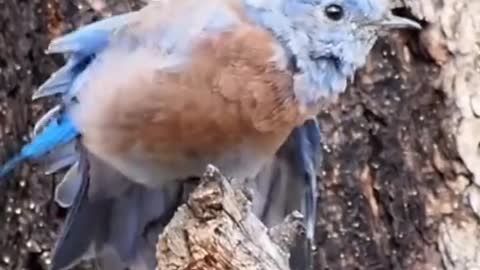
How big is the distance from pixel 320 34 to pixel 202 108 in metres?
0.28

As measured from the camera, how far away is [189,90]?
8.41 ft

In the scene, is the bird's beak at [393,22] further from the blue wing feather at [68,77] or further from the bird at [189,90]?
the blue wing feather at [68,77]

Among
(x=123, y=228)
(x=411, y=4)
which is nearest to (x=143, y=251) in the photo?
(x=123, y=228)

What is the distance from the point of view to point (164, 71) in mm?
2605

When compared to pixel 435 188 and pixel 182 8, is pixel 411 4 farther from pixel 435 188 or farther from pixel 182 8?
pixel 182 8

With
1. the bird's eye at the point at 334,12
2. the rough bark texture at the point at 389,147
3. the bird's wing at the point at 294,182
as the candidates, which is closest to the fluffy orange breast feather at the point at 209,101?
the bird's eye at the point at 334,12

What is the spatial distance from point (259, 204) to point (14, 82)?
1.85ft

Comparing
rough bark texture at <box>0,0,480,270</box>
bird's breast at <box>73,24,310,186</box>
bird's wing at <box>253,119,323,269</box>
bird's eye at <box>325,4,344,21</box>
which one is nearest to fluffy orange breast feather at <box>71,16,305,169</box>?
bird's breast at <box>73,24,310,186</box>

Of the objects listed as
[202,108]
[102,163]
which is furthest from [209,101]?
[102,163]

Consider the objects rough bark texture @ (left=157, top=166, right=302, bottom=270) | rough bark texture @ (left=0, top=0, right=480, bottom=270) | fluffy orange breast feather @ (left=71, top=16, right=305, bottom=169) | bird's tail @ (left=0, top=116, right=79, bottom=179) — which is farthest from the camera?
rough bark texture @ (left=0, top=0, right=480, bottom=270)

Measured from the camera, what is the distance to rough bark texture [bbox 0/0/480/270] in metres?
3.06

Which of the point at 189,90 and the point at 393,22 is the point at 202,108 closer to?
the point at 189,90

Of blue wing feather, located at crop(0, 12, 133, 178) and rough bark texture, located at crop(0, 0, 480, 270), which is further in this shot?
rough bark texture, located at crop(0, 0, 480, 270)

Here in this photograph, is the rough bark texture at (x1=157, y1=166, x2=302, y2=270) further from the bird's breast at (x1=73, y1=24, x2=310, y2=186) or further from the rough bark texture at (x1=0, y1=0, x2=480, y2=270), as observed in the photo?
the rough bark texture at (x1=0, y1=0, x2=480, y2=270)
